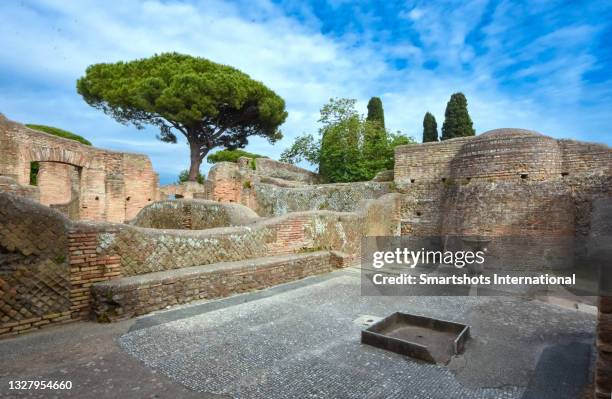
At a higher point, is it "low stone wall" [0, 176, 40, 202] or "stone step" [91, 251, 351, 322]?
"low stone wall" [0, 176, 40, 202]

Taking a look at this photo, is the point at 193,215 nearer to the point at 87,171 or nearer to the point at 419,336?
the point at 419,336

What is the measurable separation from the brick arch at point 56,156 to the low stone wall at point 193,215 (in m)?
4.87

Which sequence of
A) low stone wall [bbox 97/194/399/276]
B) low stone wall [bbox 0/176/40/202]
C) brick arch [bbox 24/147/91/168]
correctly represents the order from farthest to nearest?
brick arch [bbox 24/147/91/168] → low stone wall [bbox 0/176/40/202] → low stone wall [bbox 97/194/399/276]

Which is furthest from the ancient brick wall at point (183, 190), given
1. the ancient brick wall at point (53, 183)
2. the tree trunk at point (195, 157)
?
the ancient brick wall at point (53, 183)

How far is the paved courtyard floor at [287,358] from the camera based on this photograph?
2441 mm

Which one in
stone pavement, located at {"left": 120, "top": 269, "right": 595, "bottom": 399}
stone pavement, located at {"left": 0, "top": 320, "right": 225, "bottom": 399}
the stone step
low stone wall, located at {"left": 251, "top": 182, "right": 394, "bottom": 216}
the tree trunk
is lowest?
stone pavement, located at {"left": 120, "top": 269, "right": 595, "bottom": 399}

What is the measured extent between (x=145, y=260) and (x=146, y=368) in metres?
2.06

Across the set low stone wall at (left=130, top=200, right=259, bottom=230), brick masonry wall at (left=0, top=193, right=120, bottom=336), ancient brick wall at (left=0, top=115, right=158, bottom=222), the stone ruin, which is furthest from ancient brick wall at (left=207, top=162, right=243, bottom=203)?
brick masonry wall at (left=0, top=193, right=120, bottom=336)

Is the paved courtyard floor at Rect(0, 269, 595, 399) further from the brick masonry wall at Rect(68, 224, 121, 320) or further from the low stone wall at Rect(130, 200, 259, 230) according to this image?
the low stone wall at Rect(130, 200, 259, 230)

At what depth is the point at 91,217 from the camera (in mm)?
13805

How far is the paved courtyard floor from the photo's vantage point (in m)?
2.44

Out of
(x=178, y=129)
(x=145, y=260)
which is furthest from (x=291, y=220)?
(x=178, y=129)

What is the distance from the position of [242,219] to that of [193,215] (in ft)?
6.38

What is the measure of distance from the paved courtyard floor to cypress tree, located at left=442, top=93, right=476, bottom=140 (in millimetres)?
18104
